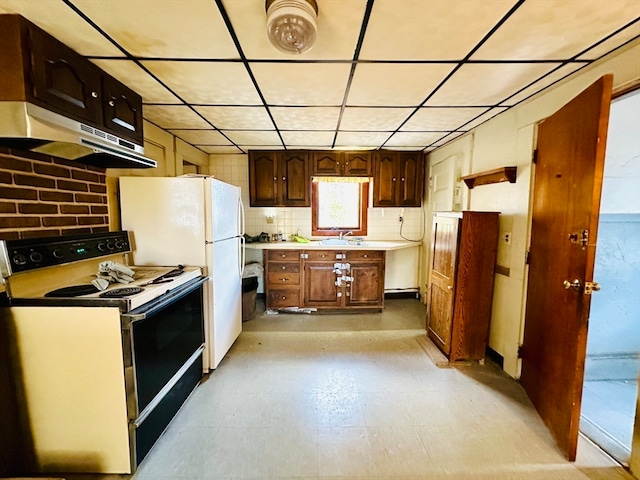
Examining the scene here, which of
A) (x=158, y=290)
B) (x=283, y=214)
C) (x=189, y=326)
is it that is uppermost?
(x=283, y=214)

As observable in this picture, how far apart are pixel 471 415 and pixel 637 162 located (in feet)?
7.56

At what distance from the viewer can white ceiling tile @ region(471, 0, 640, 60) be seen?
3.58ft

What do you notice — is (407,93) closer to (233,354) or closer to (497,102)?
(497,102)

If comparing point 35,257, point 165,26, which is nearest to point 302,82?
point 165,26

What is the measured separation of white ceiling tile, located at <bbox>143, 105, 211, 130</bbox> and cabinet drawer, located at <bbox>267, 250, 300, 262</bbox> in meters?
1.61

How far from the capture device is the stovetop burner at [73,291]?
135 cm

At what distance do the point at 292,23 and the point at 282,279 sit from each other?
→ 9.30 feet

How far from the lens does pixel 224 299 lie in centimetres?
236

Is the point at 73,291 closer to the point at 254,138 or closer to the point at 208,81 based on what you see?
the point at 208,81

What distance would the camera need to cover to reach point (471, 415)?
178cm

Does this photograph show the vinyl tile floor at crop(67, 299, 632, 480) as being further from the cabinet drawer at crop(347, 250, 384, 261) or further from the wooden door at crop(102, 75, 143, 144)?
the wooden door at crop(102, 75, 143, 144)

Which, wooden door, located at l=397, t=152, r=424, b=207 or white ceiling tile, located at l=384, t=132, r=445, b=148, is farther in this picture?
wooden door, located at l=397, t=152, r=424, b=207

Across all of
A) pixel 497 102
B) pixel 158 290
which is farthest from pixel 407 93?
pixel 158 290

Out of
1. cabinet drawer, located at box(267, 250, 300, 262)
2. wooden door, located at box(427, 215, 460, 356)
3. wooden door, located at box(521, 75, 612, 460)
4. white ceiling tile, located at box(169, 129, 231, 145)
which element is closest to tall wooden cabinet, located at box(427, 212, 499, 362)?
wooden door, located at box(427, 215, 460, 356)
